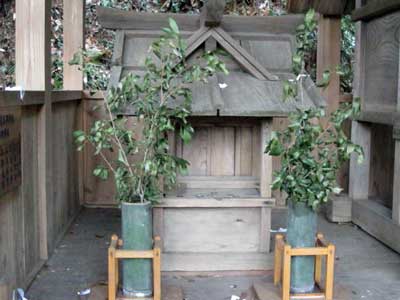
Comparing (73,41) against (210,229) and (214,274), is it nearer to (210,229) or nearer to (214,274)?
(210,229)

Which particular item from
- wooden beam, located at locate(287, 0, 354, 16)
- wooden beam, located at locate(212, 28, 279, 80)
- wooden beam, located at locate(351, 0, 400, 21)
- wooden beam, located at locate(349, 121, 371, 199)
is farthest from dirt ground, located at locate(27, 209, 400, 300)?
wooden beam, located at locate(287, 0, 354, 16)

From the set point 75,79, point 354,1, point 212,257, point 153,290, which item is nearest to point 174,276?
point 212,257

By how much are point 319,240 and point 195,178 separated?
0.99 m

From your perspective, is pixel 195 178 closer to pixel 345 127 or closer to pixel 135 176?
pixel 135 176

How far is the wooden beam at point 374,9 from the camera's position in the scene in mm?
4059

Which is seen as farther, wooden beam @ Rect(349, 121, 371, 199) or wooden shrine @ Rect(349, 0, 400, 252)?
wooden beam @ Rect(349, 121, 371, 199)

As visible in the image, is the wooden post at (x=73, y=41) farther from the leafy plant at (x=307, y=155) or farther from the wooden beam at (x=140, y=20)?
the leafy plant at (x=307, y=155)

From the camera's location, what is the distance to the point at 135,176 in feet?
9.39

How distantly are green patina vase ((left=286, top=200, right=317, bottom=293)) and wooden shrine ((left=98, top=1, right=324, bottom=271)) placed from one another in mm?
575

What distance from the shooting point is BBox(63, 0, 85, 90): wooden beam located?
4.91 metres

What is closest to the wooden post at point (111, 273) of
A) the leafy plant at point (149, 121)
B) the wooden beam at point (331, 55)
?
the leafy plant at point (149, 121)

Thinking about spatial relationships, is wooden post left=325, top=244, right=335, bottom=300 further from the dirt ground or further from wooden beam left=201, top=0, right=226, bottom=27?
wooden beam left=201, top=0, right=226, bottom=27

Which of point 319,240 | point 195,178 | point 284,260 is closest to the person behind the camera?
point 284,260

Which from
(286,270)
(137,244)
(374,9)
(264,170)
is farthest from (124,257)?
(374,9)
